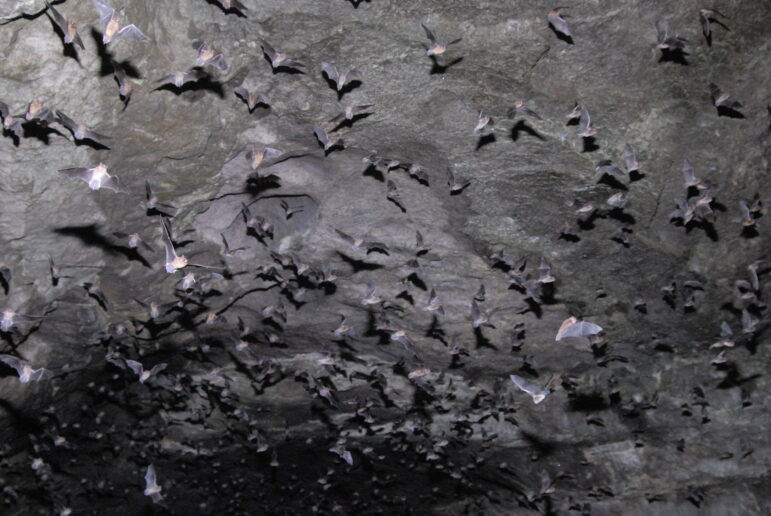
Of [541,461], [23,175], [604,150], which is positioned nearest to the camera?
[23,175]

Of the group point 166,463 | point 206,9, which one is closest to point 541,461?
point 166,463

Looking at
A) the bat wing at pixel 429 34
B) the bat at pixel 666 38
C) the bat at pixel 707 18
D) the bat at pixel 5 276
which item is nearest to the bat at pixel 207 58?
the bat wing at pixel 429 34

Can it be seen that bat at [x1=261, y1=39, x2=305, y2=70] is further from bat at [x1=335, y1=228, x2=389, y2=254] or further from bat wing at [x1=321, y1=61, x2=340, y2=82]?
bat at [x1=335, y1=228, x2=389, y2=254]

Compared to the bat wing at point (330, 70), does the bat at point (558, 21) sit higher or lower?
higher

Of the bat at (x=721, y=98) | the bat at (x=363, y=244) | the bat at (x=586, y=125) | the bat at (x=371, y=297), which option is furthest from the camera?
the bat at (x=371, y=297)

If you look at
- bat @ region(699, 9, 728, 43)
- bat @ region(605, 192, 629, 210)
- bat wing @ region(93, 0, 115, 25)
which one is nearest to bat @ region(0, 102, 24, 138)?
bat wing @ region(93, 0, 115, 25)

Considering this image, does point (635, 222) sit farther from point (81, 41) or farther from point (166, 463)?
point (166, 463)

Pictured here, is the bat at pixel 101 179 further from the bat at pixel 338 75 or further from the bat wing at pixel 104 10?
the bat at pixel 338 75
